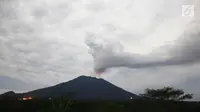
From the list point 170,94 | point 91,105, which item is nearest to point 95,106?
point 91,105

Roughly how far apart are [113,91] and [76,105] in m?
38.9

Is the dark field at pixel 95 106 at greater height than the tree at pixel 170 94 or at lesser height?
lesser

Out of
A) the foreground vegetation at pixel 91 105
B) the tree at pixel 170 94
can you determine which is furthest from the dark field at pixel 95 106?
the tree at pixel 170 94

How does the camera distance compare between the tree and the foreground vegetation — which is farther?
the tree

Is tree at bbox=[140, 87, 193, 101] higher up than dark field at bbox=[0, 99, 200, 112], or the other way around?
tree at bbox=[140, 87, 193, 101]

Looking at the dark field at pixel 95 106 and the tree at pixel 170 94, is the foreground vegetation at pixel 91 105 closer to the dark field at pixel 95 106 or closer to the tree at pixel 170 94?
the dark field at pixel 95 106

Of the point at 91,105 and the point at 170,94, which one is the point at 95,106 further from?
the point at 170,94

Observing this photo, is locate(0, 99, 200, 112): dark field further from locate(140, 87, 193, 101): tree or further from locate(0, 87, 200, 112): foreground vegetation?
locate(140, 87, 193, 101): tree

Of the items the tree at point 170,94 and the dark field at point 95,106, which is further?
the tree at point 170,94

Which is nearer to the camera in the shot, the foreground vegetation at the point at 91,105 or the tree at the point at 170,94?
the foreground vegetation at the point at 91,105

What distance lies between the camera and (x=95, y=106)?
34.7 ft

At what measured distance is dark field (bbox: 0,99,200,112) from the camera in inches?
372

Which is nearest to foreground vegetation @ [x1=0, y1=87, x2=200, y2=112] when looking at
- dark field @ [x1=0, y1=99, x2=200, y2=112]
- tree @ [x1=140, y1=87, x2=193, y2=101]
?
dark field @ [x1=0, y1=99, x2=200, y2=112]

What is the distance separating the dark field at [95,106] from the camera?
372 inches
